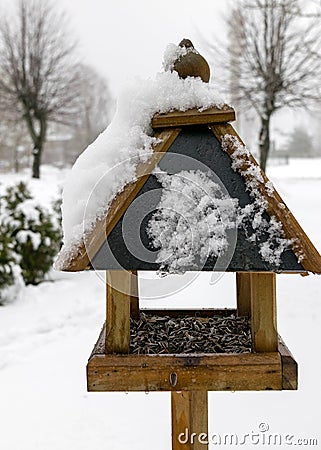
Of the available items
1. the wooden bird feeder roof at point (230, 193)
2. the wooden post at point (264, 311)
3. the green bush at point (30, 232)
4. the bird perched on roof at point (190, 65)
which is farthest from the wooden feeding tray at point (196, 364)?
the green bush at point (30, 232)

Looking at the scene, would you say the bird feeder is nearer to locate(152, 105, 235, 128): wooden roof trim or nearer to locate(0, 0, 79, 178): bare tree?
locate(152, 105, 235, 128): wooden roof trim

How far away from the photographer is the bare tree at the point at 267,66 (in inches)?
432

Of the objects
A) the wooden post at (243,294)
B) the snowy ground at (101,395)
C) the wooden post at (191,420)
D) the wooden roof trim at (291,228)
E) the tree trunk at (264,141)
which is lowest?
the snowy ground at (101,395)

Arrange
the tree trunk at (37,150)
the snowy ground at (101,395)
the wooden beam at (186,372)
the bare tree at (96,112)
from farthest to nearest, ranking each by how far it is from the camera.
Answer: the bare tree at (96,112) < the tree trunk at (37,150) < the snowy ground at (101,395) < the wooden beam at (186,372)

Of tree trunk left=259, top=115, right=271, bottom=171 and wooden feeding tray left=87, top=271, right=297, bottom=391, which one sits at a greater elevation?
tree trunk left=259, top=115, right=271, bottom=171

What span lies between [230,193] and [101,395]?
6.60 feet

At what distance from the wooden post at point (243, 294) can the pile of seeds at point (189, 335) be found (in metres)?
0.03

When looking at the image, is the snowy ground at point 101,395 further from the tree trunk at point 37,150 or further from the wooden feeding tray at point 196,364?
the tree trunk at point 37,150

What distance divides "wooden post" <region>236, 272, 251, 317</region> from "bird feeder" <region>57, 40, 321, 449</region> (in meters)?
0.30

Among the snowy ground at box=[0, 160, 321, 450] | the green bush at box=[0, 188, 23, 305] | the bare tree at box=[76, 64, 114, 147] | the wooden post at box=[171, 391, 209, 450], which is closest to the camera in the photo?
the wooden post at box=[171, 391, 209, 450]

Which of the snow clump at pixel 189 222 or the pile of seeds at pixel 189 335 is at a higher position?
the snow clump at pixel 189 222

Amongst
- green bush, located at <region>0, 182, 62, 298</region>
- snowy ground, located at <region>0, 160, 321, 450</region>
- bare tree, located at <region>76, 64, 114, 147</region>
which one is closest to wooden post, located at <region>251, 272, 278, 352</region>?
snowy ground, located at <region>0, 160, 321, 450</region>

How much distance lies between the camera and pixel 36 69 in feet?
47.2

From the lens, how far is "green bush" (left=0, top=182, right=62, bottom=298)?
4.80 meters
